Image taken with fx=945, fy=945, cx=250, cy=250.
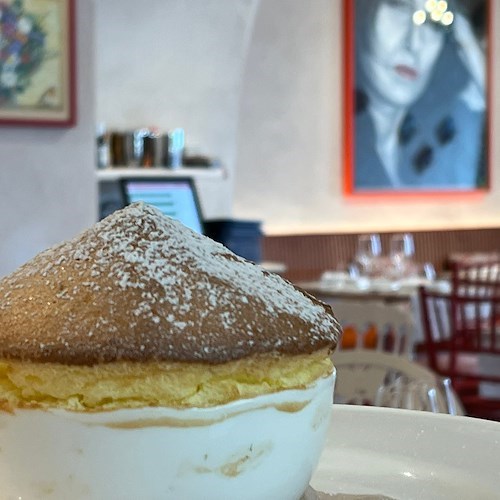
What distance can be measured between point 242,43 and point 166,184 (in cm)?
207

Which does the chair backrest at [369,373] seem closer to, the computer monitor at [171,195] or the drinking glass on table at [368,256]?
the computer monitor at [171,195]

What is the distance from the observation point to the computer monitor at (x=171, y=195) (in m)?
4.46

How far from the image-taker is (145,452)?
60cm

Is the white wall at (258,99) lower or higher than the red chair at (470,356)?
higher

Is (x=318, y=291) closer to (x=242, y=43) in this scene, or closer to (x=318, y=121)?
(x=242, y=43)

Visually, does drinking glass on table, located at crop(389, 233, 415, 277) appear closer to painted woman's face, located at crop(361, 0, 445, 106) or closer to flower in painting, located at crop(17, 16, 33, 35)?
painted woman's face, located at crop(361, 0, 445, 106)

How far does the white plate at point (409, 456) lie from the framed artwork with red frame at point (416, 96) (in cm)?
687

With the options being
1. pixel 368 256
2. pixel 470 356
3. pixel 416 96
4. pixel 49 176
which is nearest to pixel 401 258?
pixel 368 256

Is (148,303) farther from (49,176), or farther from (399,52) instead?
(399,52)

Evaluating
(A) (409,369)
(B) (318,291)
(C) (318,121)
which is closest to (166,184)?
(B) (318,291)

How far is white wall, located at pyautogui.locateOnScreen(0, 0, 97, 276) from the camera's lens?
3.02 metres

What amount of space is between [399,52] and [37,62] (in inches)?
212

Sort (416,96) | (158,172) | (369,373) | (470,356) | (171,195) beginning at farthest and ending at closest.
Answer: (416,96)
(158,172)
(470,356)
(171,195)
(369,373)

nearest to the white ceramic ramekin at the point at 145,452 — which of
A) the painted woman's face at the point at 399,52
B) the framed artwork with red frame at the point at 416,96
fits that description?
the framed artwork with red frame at the point at 416,96
